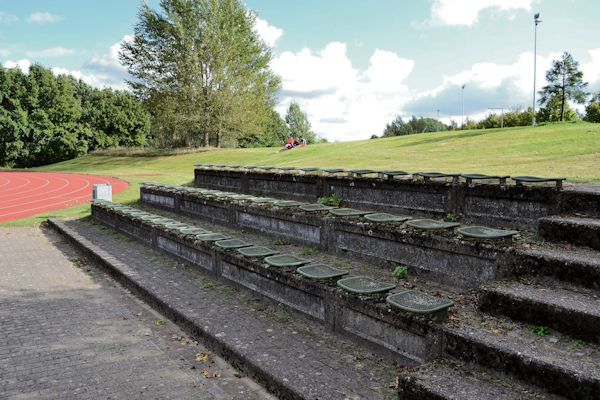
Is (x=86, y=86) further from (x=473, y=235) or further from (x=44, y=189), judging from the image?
(x=473, y=235)

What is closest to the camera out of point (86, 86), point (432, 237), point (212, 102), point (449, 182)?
point (432, 237)

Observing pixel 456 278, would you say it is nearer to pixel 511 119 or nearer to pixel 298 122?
pixel 511 119

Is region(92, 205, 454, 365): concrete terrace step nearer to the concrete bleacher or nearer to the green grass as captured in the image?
the concrete bleacher

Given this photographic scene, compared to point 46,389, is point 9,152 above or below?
above

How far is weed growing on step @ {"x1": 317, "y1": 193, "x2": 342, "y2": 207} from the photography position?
8773 mm

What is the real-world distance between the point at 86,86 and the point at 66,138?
15.2 m

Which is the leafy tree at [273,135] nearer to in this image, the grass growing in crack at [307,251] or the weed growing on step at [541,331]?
→ the grass growing in crack at [307,251]

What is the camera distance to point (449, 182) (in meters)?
6.84

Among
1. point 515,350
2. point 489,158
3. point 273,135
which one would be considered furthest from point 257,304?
point 273,135

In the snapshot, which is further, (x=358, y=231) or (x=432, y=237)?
(x=358, y=231)

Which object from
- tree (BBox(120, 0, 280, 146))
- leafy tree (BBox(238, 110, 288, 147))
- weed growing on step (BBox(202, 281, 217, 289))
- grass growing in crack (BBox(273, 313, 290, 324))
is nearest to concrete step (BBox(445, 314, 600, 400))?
grass growing in crack (BBox(273, 313, 290, 324))

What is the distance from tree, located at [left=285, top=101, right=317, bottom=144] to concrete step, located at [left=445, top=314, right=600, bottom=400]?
9122 centimetres

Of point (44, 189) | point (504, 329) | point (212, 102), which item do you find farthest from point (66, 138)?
point (504, 329)

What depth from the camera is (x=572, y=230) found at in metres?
4.48
